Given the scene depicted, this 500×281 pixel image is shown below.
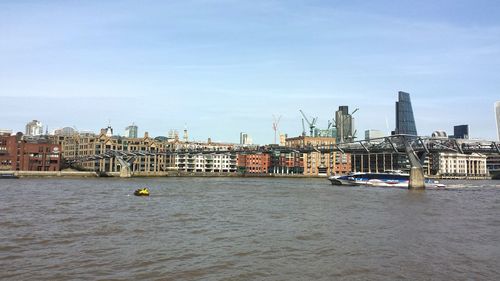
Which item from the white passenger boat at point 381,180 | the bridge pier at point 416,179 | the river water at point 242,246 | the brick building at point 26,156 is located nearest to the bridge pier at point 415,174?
the bridge pier at point 416,179

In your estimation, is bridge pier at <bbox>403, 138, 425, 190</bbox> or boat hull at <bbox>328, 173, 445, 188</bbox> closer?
bridge pier at <bbox>403, 138, 425, 190</bbox>

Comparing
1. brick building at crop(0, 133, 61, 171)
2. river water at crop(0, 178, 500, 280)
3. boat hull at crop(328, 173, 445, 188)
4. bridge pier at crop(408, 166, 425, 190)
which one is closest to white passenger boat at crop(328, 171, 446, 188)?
boat hull at crop(328, 173, 445, 188)

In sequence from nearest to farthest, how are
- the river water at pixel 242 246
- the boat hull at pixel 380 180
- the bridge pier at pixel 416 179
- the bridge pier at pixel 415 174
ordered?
1. the river water at pixel 242 246
2. the bridge pier at pixel 416 179
3. the bridge pier at pixel 415 174
4. the boat hull at pixel 380 180

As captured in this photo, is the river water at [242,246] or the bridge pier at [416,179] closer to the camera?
the river water at [242,246]

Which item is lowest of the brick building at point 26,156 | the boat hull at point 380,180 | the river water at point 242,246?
the river water at point 242,246

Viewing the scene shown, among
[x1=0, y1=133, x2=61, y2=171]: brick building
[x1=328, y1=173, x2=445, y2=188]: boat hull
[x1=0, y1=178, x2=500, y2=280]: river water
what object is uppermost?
[x1=0, y1=133, x2=61, y2=171]: brick building

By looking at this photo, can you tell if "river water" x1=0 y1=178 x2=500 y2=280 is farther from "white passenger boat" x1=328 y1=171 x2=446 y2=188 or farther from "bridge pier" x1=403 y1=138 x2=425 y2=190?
"white passenger boat" x1=328 y1=171 x2=446 y2=188

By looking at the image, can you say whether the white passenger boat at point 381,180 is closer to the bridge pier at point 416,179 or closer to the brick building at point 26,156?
the bridge pier at point 416,179

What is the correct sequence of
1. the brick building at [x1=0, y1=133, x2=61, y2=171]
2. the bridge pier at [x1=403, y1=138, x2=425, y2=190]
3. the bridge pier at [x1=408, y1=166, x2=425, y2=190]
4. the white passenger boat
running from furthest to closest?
the brick building at [x1=0, y1=133, x2=61, y2=171], the white passenger boat, the bridge pier at [x1=403, y1=138, x2=425, y2=190], the bridge pier at [x1=408, y1=166, x2=425, y2=190]

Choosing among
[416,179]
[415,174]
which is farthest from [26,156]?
[416,179]

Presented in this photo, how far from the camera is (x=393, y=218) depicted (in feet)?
120

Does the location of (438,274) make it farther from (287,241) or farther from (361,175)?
(361,175)

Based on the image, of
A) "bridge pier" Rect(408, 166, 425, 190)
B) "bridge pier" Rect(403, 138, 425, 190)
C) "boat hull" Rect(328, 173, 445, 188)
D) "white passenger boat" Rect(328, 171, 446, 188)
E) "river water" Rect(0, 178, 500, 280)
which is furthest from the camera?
"white passenger boat" Rect(328, 171, 446, 188)

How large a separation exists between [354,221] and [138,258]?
1932 centimetres
